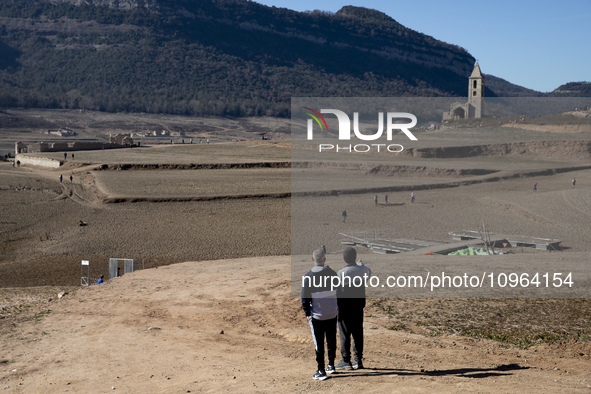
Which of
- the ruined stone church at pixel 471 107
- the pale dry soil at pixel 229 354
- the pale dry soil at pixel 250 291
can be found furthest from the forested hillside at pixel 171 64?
the pale dry soil at pixel 229 354

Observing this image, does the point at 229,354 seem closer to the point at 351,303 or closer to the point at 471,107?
the point at 351,303

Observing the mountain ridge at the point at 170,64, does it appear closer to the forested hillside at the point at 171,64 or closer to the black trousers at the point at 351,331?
the forested hillside at the point at 171,64

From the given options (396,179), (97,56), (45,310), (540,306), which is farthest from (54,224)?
(97,56)

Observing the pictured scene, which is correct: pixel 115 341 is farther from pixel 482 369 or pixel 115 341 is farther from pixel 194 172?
pixel 194 172

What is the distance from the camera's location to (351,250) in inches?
214

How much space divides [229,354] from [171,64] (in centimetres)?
16050

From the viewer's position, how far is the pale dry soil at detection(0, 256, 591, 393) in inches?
205

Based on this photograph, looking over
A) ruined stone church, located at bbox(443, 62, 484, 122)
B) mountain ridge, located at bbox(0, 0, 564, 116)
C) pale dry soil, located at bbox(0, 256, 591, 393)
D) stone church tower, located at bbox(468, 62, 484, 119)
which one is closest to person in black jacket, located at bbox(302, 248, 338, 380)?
pale dry soil, located at bbox(0, 256, 591, 393)

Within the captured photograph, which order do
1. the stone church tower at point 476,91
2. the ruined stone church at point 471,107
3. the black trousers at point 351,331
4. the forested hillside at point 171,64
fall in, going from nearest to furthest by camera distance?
the black trousers at point 351,331 < the ruined stone church at point 471,107 < the stone church tower at point 476,91 < the forested hillside at point 171,64

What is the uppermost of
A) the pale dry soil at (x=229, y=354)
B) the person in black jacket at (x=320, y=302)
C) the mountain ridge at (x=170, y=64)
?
the mountain ridge at (x=170, y=64)

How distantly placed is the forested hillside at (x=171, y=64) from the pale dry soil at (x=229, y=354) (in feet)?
352

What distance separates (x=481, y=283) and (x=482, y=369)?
171 inches

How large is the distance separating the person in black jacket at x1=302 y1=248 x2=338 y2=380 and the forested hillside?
11092 centimetres

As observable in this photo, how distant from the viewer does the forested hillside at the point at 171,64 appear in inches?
5217
